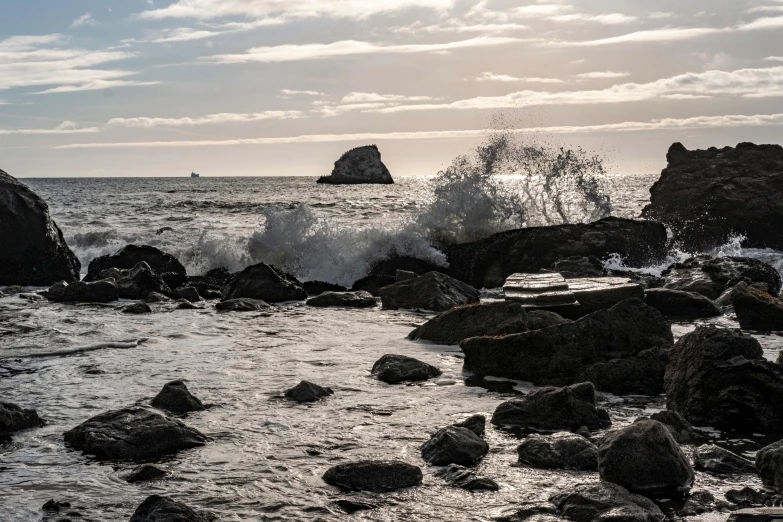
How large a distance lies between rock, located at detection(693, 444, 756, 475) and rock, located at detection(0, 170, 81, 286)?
581 inches

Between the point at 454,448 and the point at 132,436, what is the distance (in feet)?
6.70

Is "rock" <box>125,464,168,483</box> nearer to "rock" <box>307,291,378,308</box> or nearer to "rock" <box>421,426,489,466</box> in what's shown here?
"rock" <box>421,426,489,466</box>

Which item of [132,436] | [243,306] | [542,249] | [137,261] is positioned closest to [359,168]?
[137,261]

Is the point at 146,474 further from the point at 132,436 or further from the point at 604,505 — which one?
the point at 604,505

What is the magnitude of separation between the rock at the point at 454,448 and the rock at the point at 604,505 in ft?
2.41

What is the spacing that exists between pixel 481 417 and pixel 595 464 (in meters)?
0.98

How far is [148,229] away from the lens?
30609 mm

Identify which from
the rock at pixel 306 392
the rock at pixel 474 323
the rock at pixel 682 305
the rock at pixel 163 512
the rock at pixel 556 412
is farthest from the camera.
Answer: the rock at pixel 682 305

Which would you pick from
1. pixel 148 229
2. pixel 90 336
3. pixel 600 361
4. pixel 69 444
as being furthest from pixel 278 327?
pixel 148 229

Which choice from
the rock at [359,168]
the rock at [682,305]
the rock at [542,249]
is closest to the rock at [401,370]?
the rock at [682,305]

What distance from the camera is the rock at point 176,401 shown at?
6078 millimetres

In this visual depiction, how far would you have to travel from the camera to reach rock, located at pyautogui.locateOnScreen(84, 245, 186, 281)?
16.6m

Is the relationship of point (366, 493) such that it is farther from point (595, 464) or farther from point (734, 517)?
point (734, 517)

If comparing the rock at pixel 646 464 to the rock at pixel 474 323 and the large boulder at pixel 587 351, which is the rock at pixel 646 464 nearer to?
the large boulder at pixel 587 351
